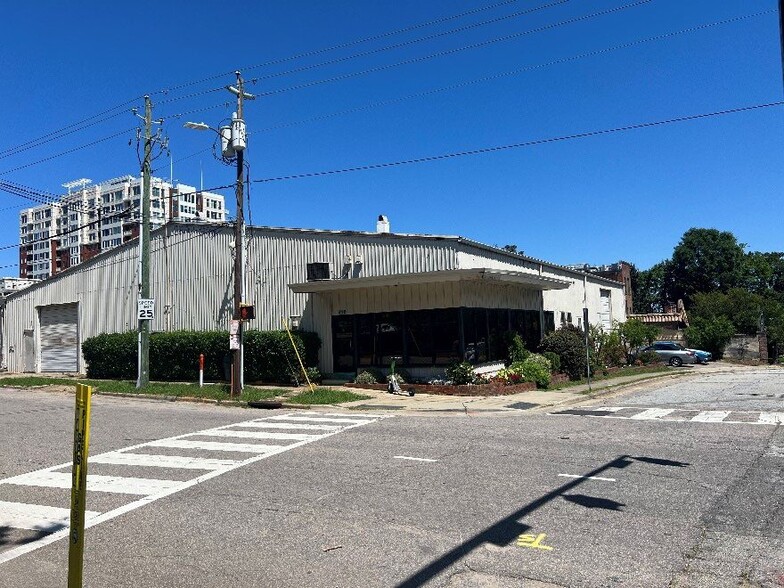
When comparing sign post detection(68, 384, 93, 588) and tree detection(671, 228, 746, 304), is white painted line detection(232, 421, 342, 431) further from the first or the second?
tree detection(671, 228, 746, 304)

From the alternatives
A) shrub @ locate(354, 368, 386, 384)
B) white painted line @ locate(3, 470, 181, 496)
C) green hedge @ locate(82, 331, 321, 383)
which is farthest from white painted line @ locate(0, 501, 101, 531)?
green hedge @ locate(82, 331, 321, 383)

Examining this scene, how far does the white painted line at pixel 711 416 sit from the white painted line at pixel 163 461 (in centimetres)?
1007

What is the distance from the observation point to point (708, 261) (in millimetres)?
82375

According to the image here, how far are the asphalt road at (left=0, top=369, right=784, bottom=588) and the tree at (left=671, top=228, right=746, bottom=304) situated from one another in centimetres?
7674

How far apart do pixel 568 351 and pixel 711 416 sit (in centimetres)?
1024

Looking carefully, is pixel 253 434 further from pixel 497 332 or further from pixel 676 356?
pixel 676 356

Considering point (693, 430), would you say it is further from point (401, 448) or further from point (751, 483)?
point (401, 448)

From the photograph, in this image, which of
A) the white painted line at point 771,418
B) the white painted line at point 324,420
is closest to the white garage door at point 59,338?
the white painted line at point 324,420

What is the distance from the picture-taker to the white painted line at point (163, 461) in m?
9.31

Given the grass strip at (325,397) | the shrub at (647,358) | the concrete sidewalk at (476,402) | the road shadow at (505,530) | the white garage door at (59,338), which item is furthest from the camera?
the shrub at (647,358)

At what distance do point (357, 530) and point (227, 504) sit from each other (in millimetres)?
1866

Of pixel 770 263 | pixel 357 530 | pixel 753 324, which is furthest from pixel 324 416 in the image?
pixel 770 263

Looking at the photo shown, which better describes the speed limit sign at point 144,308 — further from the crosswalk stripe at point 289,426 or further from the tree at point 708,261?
the tree at point 708,261

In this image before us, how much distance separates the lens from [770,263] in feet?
274
